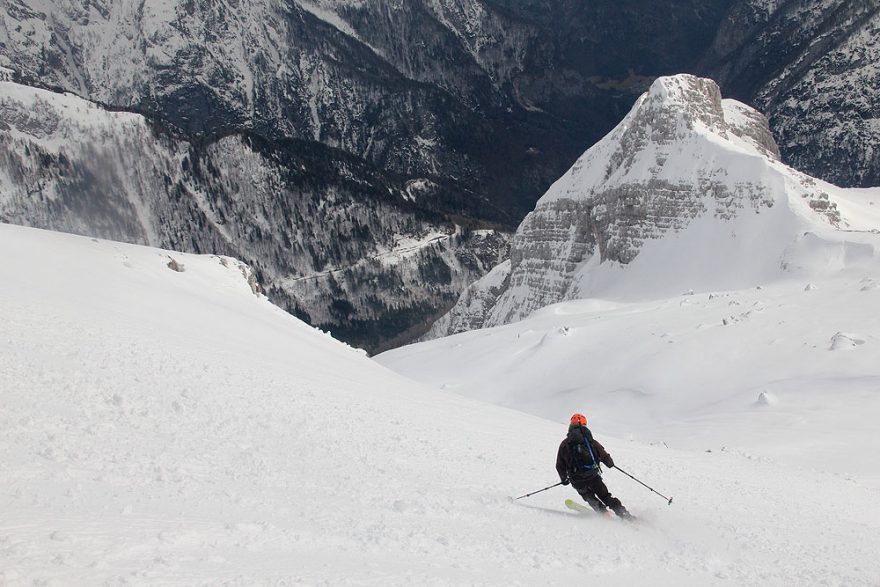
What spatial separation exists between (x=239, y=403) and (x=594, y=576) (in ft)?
23.4

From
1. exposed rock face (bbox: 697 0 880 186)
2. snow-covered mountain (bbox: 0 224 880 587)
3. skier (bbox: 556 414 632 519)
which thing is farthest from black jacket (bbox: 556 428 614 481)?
exposed rock face (bbox: 697 0 880 186)

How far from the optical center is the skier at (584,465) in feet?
37.9

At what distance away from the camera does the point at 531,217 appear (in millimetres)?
76312

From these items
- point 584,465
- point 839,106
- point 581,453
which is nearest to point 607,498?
point 584,465

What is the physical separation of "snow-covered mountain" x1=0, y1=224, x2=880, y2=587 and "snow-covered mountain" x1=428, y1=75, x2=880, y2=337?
30.7m

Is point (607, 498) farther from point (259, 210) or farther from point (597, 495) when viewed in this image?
point (259, 210)

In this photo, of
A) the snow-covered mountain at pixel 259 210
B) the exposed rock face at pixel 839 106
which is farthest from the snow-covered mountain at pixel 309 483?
the exposed rock face at pixel 839 106

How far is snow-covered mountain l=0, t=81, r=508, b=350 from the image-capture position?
502 feet

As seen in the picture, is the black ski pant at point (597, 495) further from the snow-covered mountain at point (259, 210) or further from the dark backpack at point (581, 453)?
the snow-covered mountain at point (259, 210)

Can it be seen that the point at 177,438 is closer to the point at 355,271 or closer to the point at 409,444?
the point at 409,444

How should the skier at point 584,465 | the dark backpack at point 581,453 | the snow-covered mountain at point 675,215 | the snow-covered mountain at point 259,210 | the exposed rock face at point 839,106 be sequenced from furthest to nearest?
1. the exposed rock face at point 839,106
2. the snow-covered mountain at point 259,210
3. the snow-covered mountain at point 675,215
4. the dark backpack at point 581,453
5. the skier at point 584,465

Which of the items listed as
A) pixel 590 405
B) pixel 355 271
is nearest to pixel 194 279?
pixel 590 405

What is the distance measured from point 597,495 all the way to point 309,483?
420 cm

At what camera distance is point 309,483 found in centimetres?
1053
